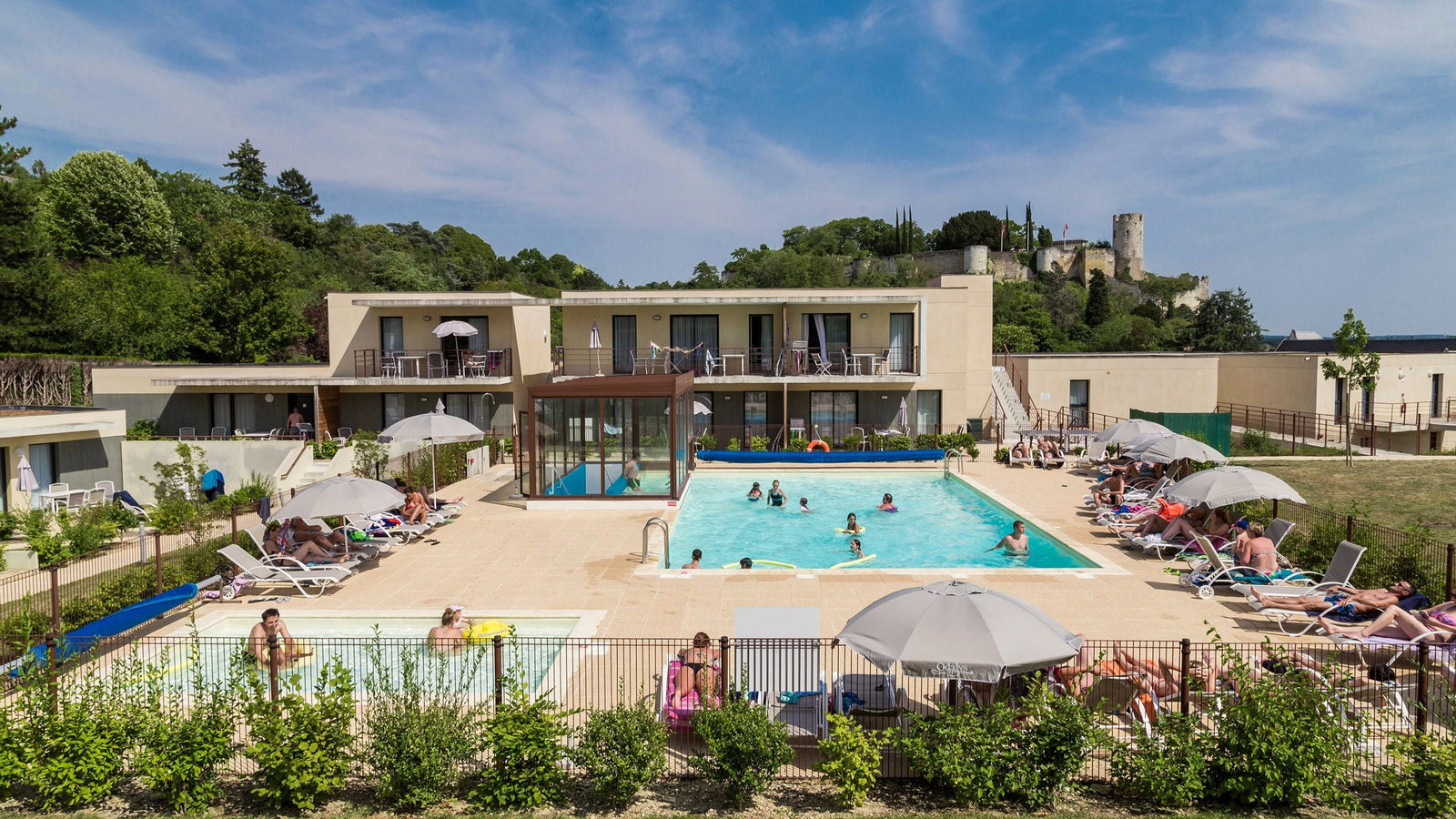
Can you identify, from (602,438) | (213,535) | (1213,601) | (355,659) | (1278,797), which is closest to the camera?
(1278,797)

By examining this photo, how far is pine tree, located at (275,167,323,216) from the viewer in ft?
271

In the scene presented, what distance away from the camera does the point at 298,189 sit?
83312 millimetres

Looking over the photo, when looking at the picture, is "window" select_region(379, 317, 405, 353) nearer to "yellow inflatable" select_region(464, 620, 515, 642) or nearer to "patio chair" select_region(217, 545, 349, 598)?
"patio chair" select_region(217, 545, 349, 598)

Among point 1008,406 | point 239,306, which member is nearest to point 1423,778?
Answer: point 1008,406

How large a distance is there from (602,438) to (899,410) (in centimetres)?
1361

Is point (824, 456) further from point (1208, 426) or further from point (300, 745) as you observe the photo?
point (300, 745)

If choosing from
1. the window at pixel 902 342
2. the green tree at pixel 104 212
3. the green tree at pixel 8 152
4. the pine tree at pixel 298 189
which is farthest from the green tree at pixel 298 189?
the window at pixel 902 342

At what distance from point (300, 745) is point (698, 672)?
3.39 metres

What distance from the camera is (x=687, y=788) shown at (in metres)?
7.11

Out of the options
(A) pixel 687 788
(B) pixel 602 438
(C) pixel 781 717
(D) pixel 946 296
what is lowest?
(A) pixel 687 788

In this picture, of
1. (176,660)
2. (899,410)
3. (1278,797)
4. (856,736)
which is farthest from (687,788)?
(899,410)

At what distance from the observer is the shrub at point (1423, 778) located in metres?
6.41

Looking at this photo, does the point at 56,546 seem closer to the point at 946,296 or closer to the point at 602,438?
the point at 602,438

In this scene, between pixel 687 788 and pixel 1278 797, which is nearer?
pixel 1278 797
